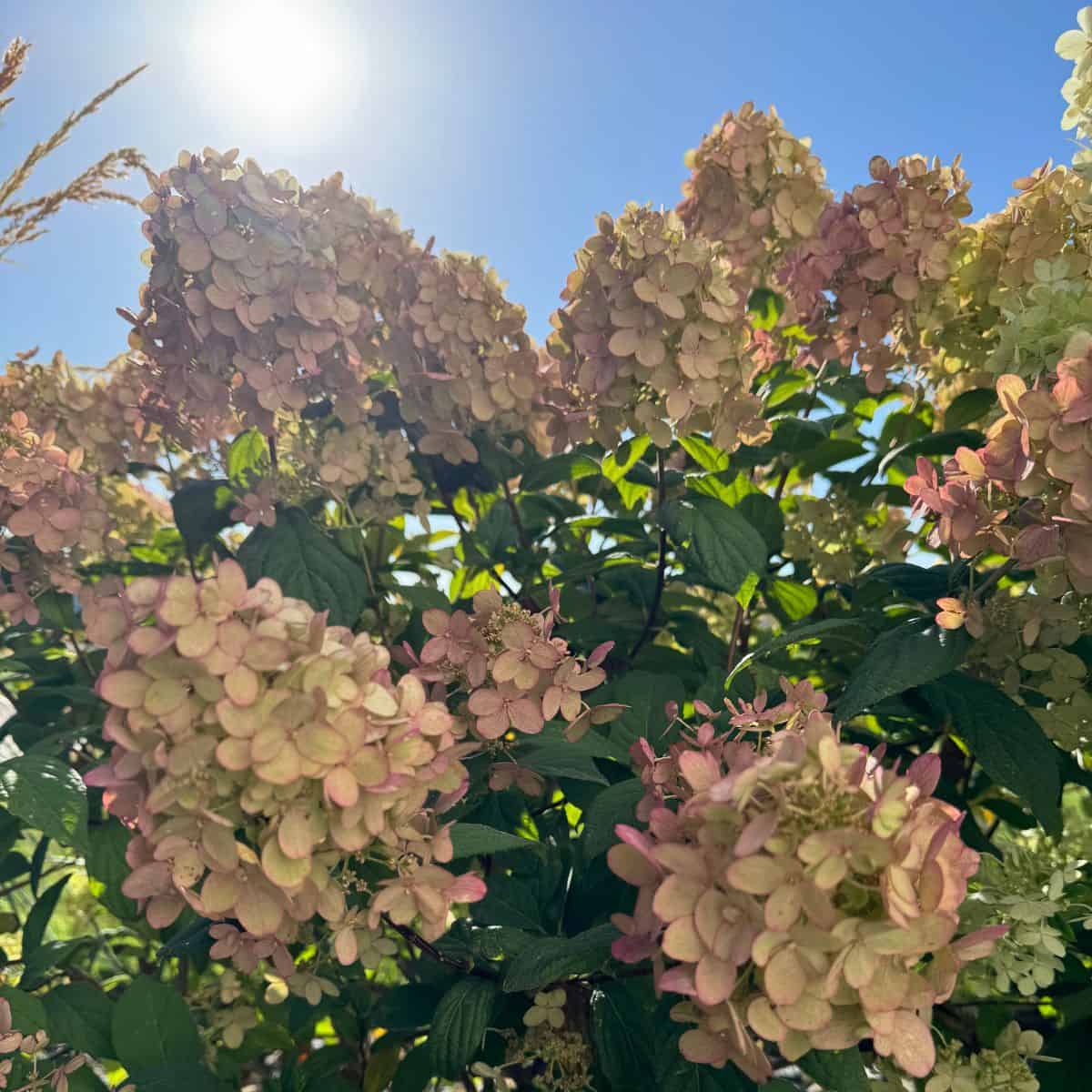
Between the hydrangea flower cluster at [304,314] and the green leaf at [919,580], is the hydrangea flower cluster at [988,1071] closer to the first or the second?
the green leaf at [919,580]

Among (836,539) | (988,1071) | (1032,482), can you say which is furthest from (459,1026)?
(836,539)

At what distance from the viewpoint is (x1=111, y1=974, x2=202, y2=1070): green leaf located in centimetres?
127

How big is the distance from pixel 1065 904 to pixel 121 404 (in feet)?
6.27

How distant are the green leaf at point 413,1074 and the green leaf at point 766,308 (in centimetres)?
168

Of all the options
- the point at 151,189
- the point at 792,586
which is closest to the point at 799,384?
the point at 792,586

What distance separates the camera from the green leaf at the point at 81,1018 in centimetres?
135

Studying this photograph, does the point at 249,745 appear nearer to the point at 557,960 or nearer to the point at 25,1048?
the point at 557,960

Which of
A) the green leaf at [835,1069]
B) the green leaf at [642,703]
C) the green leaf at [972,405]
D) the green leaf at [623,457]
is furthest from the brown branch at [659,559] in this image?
the green leaf at [835,1069]

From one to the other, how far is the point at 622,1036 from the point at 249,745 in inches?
24.3

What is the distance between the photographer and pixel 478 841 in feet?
3.05

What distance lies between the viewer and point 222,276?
4.59 ft

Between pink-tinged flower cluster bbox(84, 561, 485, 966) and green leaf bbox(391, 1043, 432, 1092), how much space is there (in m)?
0.72

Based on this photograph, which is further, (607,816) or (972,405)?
(972,405)

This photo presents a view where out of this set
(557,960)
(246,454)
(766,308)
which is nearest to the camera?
(557,960)
